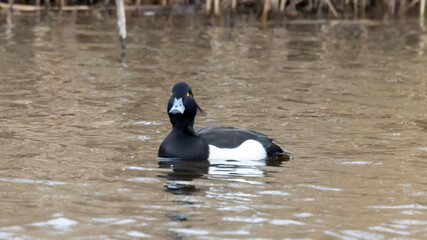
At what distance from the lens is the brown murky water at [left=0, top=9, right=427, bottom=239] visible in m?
5.96

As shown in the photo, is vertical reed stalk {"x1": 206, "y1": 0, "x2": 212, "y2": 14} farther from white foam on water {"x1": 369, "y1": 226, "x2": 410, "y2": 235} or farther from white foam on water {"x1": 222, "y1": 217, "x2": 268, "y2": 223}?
white foam on water {"x1": 369, "y1": 226, "x2": 410, "y2": 235}

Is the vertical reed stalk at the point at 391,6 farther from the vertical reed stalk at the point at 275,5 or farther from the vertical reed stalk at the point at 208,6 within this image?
the vertical reed stalk at the point at 208,6

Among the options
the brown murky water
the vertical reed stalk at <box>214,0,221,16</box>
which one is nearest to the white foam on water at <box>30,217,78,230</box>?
the brown murky water

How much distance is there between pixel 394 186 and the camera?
22.9ft

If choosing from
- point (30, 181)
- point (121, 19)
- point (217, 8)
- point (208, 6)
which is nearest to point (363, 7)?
point (217, 8)

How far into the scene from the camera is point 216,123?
971 cm

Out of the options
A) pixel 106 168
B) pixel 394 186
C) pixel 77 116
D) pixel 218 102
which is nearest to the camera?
pixel 394 186

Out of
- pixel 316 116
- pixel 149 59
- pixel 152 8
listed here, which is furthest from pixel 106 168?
pixel 152 8

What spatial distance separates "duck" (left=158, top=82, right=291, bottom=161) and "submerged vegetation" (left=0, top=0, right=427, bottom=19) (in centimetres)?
1154

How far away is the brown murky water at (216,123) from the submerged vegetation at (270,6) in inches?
72.5

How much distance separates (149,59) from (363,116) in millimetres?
5332

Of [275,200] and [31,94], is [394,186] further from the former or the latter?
[31,94]

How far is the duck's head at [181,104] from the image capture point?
7.89m

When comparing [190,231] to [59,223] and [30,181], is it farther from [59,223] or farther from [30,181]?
[30,181]
